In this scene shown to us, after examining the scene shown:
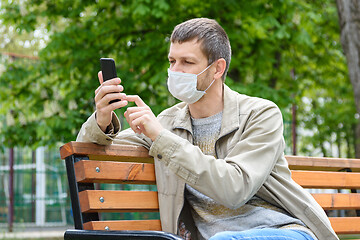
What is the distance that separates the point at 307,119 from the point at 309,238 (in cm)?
1752

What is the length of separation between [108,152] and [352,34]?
18.0 feet

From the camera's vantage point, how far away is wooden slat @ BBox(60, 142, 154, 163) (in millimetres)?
2859

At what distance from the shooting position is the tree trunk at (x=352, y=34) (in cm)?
766

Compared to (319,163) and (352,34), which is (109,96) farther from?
(352,34)

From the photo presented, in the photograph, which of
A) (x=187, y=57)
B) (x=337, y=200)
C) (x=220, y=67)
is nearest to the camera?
(x=187, y=57)

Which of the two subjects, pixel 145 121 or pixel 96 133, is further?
pixel 96 133

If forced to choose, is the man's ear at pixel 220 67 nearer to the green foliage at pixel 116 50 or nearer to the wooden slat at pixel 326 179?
the wooden slat at pixel 326 179

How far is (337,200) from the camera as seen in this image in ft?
12.2

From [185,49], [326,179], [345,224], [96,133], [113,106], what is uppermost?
[185,49]

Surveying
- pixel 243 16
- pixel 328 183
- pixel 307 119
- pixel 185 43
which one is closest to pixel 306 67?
pixel 243 16

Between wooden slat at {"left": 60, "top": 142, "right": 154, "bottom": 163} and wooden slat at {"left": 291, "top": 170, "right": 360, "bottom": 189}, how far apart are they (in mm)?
955

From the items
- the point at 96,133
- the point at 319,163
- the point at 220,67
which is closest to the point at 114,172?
the point at 96,133

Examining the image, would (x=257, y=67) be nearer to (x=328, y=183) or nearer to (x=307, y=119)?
(x=328, y=183)

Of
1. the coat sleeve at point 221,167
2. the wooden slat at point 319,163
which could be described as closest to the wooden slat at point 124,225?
the coat sleeve at point 221,167
